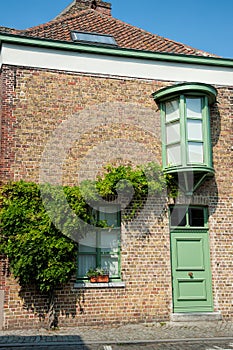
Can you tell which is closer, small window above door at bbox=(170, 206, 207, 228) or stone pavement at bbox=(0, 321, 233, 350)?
stone pavement at bbox=(0, 321, 233, 350)

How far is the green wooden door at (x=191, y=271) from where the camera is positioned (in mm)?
11852

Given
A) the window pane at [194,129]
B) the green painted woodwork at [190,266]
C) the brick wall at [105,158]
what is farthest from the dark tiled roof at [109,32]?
the green painted woodwork at [190,266]

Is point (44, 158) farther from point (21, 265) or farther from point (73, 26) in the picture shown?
point (73, 26)

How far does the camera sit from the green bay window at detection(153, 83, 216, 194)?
11984 mm

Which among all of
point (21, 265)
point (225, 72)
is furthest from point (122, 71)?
point (21, 265)

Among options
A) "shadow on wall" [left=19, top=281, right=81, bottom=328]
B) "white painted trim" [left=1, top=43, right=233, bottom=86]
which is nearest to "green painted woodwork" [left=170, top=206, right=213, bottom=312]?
"shadow on wall" [left=19, top=281, right=81, bottom=328]

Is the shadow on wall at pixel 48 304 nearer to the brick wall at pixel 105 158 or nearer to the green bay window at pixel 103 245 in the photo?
the brick wall at pixel 105 158

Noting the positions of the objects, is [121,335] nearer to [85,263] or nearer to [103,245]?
[85,263]

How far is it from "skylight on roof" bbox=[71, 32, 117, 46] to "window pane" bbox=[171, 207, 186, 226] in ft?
17.9

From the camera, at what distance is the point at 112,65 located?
12.8 m

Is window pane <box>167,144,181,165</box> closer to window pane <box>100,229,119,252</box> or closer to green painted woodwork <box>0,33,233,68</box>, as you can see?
window pane <box>100,229,119,252</box>

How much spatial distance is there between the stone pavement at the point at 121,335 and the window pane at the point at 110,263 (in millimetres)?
1437

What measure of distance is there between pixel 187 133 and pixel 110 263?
163 inches

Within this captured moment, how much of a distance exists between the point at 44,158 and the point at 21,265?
295cm
